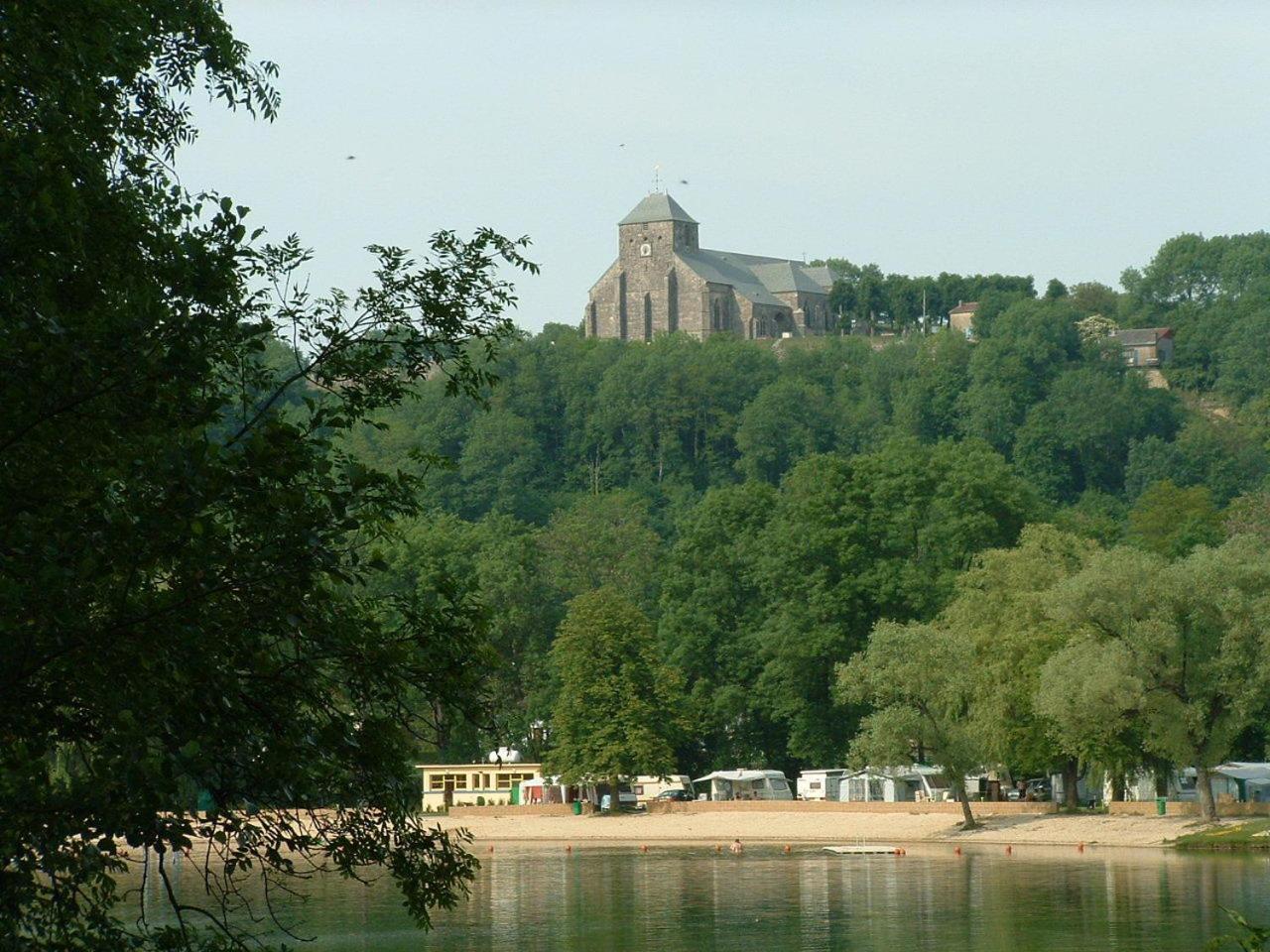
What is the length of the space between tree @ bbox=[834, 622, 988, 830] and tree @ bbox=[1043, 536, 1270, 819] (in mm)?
4694

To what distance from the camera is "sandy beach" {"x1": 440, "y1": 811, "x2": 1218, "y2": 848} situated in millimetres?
55219

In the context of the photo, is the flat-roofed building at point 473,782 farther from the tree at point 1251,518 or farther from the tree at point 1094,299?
the tree at point 1094,299

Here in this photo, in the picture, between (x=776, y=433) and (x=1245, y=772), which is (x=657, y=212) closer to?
(x=776, y=433)

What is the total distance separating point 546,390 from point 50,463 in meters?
139

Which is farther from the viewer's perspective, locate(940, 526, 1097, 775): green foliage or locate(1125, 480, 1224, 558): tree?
locate(1125, 480, 1224, 558): tree

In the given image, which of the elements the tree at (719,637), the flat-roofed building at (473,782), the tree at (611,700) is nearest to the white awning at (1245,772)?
the tree at (719,637)

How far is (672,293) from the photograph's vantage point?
182m

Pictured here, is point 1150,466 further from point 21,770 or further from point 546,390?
point 21,770

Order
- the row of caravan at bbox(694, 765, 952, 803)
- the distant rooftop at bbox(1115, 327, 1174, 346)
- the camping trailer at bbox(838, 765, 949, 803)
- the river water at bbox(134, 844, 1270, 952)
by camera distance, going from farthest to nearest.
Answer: the distant rooftop at bbox(1115, 327, 1174, 346)
the row of caravan at bbox(694, 765, 952, 803)
the camping trailer at bbox(838, 765, 949, 803)
the river water at bbox(134, 844, 1270, 952)

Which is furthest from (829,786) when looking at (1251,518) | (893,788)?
(1251,518)

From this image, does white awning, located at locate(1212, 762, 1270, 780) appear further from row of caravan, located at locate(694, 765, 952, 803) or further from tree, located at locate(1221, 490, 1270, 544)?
tree, located at locate(1221, 490, 1270, 544)

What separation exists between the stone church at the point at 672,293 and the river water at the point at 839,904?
12572 cm

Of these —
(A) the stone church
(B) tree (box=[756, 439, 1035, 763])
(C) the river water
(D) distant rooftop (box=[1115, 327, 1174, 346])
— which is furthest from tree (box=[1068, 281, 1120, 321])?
(C) the river water

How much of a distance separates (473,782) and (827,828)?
20.8 m
